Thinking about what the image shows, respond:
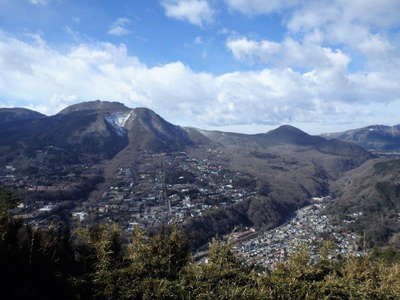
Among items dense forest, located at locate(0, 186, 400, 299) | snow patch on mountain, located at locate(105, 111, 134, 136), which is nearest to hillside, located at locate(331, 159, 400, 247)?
dense forest, located at locate(0, 186, 400, 299)

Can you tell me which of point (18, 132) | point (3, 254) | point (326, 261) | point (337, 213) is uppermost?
point (18, 132)

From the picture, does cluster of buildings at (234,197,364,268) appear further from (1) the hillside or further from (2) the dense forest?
(2) the dense forest

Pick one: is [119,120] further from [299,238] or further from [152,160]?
[299,238]

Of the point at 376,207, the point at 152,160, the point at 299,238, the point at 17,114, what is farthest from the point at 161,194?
the point at 17,114

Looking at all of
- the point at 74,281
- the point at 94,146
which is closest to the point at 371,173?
the point at 94,146

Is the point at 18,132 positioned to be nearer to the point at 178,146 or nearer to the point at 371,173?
the point at 178,146

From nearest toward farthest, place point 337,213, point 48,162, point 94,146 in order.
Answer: point 337,213, point 48,162, point 94,146

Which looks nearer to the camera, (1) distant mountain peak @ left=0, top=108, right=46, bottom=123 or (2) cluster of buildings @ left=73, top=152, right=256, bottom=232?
(2) cluster of buildings @ left=73, top=152, right=256, bottom=232
